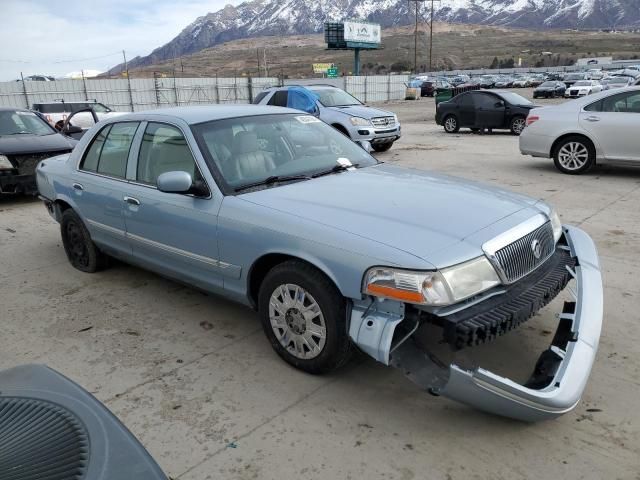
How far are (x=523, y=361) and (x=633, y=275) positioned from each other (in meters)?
2.02

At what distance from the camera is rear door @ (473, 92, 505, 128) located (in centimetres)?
1595

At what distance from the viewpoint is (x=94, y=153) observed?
4.87m

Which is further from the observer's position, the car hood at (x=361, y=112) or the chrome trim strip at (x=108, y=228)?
the car hood at (x=361, y=112)

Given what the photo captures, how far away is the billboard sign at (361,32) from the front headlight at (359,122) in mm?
51183

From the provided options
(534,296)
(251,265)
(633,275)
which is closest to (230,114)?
(251,265)

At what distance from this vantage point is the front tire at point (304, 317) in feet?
9.74

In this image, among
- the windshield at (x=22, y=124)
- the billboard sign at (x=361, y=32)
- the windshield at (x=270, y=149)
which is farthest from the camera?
the billboard sign at (x=361, y=32)

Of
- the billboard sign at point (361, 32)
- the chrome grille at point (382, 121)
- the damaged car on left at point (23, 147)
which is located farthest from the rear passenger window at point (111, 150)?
the billboard sign at point (361, 32)

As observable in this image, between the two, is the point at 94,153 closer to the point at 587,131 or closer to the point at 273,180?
the point at 273,180

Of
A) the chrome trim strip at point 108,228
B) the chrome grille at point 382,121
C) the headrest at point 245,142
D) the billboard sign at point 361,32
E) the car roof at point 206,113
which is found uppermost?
the billboard sign at point 361,32

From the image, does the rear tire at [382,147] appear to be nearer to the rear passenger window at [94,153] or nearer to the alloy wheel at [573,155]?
the alloy wheel at [573,155]

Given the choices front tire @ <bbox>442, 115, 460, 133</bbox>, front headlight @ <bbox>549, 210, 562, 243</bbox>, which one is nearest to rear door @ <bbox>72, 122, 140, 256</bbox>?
front headlight @ <bbox>549, 210, 562, 243</bbox>

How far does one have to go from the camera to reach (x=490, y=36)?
183 metres

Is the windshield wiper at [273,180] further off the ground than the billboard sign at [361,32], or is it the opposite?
the billboard sign at [361,32]
